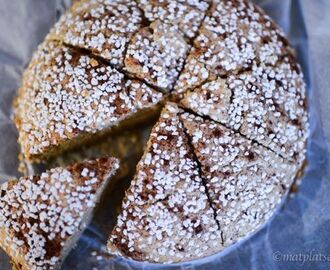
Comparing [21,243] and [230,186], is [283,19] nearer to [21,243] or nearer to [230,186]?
[230,186]

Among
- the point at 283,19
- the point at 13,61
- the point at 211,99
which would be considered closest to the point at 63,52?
the point at 13,61

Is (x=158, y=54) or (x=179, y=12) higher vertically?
(x=179, y=12)

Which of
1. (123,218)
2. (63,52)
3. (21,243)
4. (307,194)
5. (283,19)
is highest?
(283,19)

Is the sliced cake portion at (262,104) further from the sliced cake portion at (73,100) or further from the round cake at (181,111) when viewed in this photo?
the sliced cake portion at (73,100)

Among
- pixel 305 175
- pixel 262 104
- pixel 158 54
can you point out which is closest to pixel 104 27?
pixel 158 54

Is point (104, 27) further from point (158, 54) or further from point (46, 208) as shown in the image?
point (46, 208)

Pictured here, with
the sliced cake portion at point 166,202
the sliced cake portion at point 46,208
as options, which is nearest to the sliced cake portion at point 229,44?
the sliced cake portion at point 166,202
